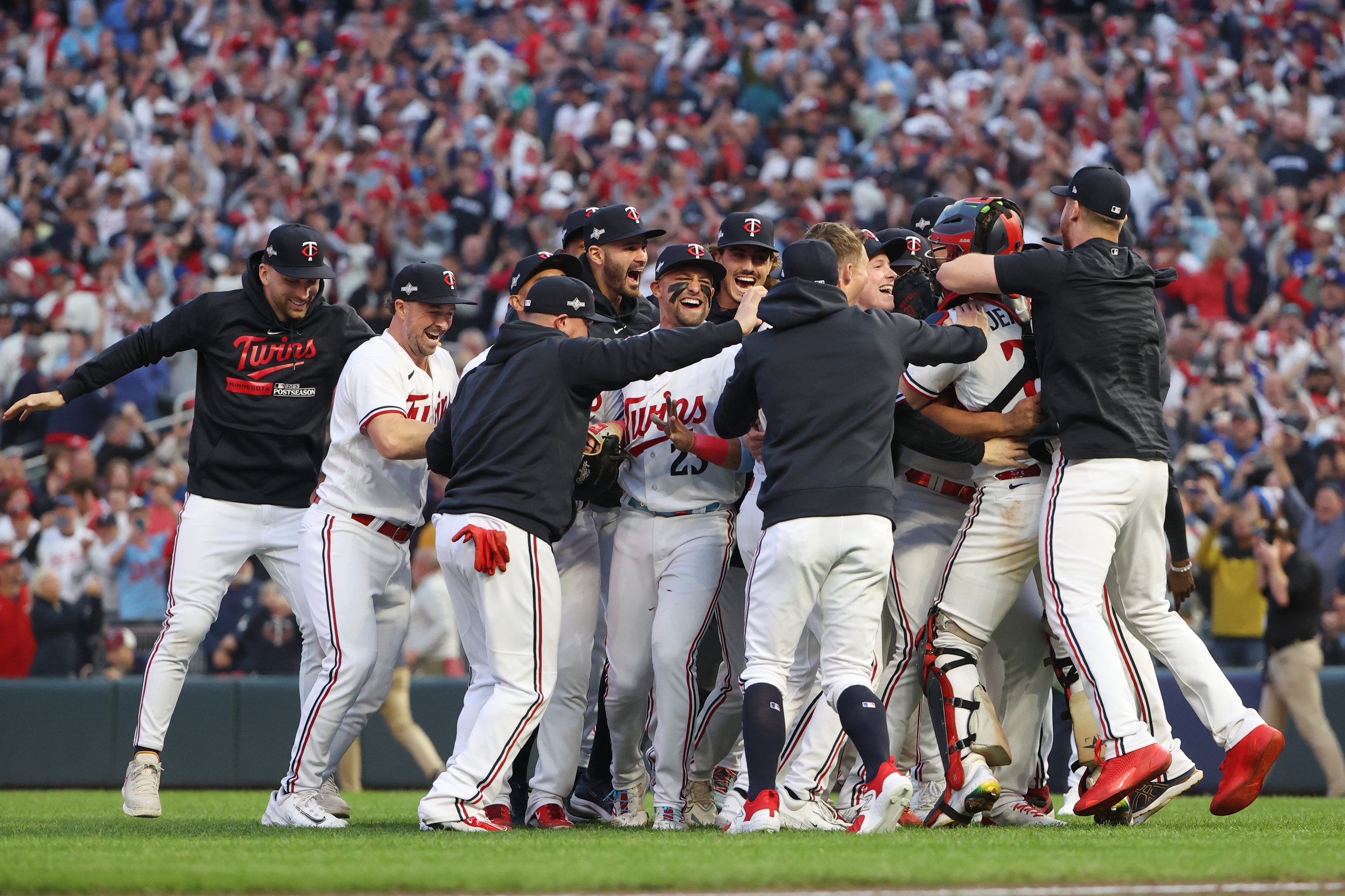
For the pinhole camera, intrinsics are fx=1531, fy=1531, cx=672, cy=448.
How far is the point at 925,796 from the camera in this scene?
20.8 feet

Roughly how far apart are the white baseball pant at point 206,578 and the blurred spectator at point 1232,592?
655 centimetres

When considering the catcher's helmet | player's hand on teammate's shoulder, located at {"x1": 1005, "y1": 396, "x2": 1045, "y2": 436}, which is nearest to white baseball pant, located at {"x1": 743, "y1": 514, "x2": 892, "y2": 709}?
player's hand on teammate's shoulder, located at {"x1": 1005, "y1": 396, "x2": 1045, "y2": 436}

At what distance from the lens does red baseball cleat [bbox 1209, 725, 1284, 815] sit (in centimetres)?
536

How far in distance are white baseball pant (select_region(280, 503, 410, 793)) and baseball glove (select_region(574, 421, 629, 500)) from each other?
89 cm

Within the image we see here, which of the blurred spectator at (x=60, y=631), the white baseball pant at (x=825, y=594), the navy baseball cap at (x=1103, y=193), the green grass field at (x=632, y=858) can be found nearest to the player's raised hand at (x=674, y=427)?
the white baseball pant at (x=825, y=594)

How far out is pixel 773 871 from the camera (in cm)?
412

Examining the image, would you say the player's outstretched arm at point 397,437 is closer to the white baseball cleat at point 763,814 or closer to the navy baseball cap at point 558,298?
the navy baseball cap at point 558,298

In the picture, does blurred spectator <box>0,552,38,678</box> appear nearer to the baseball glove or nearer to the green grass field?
the green grass field

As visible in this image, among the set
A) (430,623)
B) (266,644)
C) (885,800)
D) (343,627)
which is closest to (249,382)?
(343,627)

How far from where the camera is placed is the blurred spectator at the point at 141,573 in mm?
11789

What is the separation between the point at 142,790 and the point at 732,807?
2.50 m

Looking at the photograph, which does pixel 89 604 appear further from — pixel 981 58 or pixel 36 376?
pixel 981 58

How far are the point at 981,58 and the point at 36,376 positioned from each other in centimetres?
1064

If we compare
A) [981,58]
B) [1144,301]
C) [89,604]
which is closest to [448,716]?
[89,604]
